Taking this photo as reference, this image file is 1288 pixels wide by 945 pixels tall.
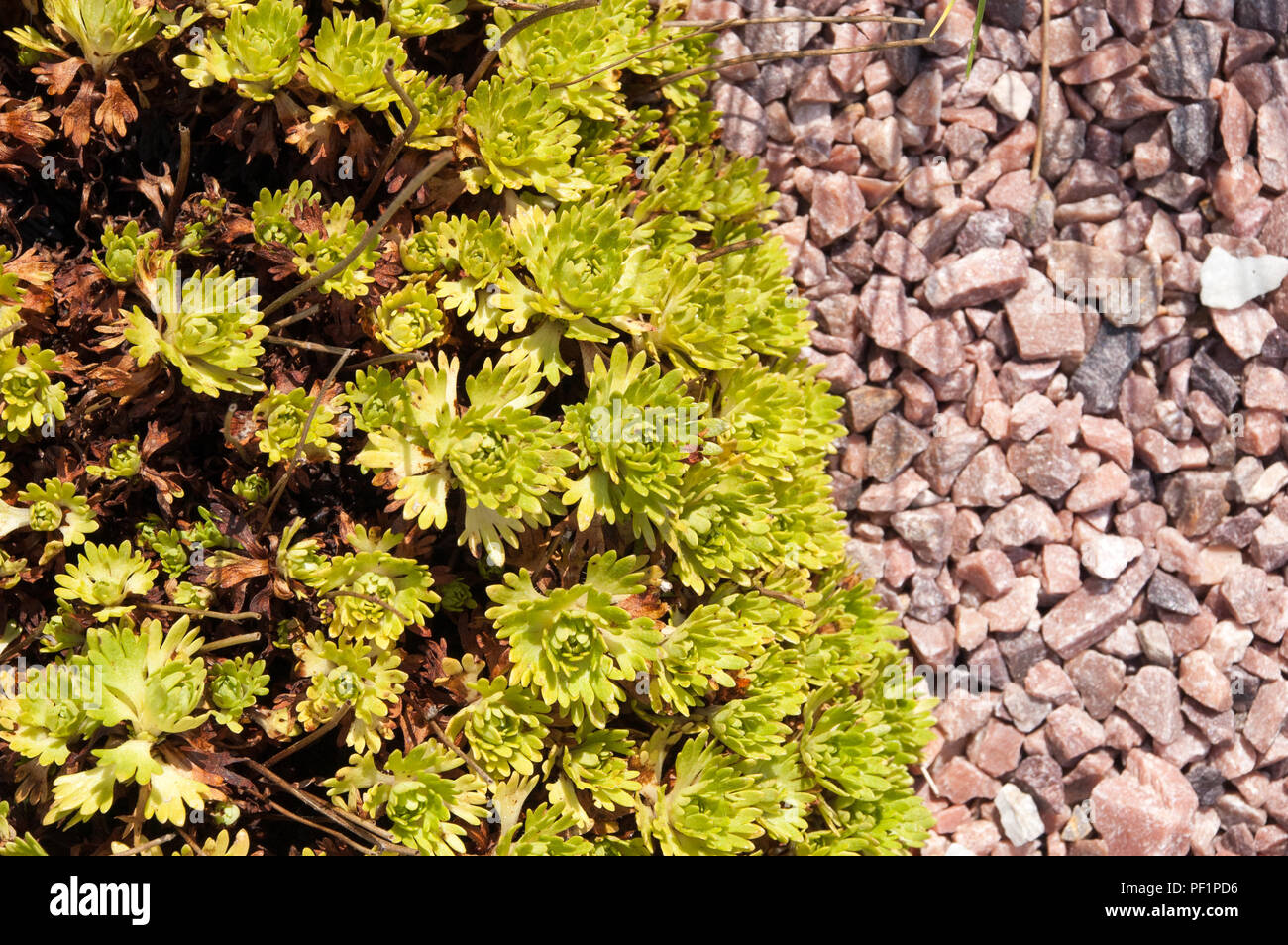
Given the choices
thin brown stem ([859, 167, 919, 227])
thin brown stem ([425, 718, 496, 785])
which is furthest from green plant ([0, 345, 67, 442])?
thin brown stem ([859, 167, 919, 227])

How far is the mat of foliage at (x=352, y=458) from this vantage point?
177 cm

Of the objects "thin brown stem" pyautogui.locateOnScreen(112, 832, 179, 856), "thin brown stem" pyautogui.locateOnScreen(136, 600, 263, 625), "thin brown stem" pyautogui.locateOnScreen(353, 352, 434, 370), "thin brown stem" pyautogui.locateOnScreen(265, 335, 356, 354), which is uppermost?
"thin brown stem" pyautogui.locateOnScreen(265, 335, 356, 354)

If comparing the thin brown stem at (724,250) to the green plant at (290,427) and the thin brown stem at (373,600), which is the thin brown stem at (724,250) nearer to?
the green plant at (290,427)

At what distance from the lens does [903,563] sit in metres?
2.96

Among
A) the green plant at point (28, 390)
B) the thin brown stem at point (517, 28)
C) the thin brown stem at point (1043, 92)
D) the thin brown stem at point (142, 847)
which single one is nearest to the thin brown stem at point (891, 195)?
the thin brown stem at point (1043, 92)

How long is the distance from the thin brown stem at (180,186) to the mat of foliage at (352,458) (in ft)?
0.06

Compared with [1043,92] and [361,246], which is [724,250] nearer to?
[361,246]

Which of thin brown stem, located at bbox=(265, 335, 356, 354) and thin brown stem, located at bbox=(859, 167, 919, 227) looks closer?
thin brown stem, located at bbox=(265, 335, 356, 354)

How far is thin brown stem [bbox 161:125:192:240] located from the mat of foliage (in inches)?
0.7

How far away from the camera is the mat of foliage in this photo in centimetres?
177

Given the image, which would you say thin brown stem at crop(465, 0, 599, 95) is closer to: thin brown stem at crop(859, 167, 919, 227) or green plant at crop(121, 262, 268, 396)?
green plant at crop(121, 262, 268, 396)

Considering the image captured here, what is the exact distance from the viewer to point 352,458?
195 cm

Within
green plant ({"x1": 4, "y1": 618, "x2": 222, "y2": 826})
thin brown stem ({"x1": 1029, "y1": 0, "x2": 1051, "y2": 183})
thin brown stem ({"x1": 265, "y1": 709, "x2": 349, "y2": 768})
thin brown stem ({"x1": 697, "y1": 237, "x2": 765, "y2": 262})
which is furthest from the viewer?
thin brown stem ({"x1": 1029, "y1": 0, "x2": 1051, "y2": 183})

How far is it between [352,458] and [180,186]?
0.57 m
